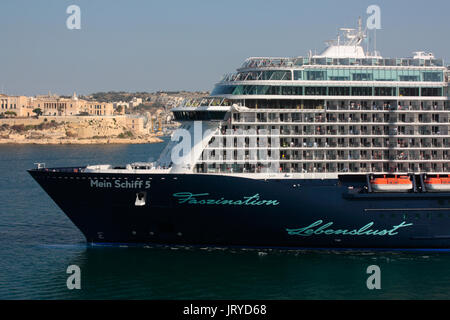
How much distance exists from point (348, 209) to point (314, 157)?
2.38 meters

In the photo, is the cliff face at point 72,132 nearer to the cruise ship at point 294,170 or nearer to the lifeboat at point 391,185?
the cruise ship at point 294,170

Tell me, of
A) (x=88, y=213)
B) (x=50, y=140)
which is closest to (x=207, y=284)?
(x=88, y=213)

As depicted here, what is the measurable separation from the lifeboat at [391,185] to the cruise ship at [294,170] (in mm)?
36

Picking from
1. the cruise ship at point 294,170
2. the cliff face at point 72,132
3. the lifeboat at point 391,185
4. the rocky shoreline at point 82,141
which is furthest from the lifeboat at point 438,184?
the cliff face at point 72,132

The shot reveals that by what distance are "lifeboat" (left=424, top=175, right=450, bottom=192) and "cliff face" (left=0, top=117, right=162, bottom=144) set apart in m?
125

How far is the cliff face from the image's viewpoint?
14762 cm

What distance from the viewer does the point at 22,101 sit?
179000 millimetres

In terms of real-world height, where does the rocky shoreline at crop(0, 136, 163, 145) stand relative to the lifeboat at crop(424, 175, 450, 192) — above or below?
above

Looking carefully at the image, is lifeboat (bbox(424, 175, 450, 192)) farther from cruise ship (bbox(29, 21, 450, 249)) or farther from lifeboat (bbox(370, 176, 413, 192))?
lifeboat (bbox(370, 176, 413, 192))

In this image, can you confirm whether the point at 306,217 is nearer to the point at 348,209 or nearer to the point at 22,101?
the point at 348,209

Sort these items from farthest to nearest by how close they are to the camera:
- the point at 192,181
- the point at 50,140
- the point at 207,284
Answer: the point at 50,140 < the point at 192,181 < the point at 207,284

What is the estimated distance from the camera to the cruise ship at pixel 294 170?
85.3 feet

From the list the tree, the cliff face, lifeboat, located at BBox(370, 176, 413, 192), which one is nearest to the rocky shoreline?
the cliff face

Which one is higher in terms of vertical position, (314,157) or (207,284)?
(314,157)
